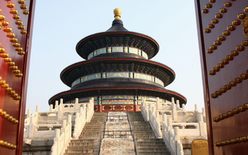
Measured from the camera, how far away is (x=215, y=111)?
9.10 feet

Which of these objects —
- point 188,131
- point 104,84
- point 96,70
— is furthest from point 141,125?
point 96,70

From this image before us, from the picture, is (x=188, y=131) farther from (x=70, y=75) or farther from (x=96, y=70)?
(x=70, y=75)

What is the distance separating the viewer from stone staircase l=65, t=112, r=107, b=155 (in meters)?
12.0

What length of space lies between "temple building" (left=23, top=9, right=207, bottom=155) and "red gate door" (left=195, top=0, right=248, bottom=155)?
8201mm

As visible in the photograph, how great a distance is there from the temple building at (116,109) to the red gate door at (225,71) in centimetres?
820

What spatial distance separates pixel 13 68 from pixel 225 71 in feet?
5.29

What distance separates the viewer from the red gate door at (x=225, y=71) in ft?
7.17

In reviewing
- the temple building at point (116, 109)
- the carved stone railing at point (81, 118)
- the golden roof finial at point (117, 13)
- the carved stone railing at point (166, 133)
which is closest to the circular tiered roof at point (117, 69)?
the temple building at point (116, 109)

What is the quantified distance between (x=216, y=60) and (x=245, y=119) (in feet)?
2.47

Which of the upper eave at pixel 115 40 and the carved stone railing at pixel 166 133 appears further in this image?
the upper eave at pixel 115 40

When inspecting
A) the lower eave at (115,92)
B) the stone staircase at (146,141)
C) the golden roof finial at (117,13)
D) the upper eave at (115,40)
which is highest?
the golden roof finial at (117,13)

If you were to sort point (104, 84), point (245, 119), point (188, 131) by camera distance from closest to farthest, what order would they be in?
1. point (245, 119)
2. point (188, 131)
3. point (104, 84)

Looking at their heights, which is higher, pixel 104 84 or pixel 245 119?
pixel 104 84

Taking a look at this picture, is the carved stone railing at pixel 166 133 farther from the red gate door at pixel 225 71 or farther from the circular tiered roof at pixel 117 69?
the circular tiered roof at pixel 117 69
